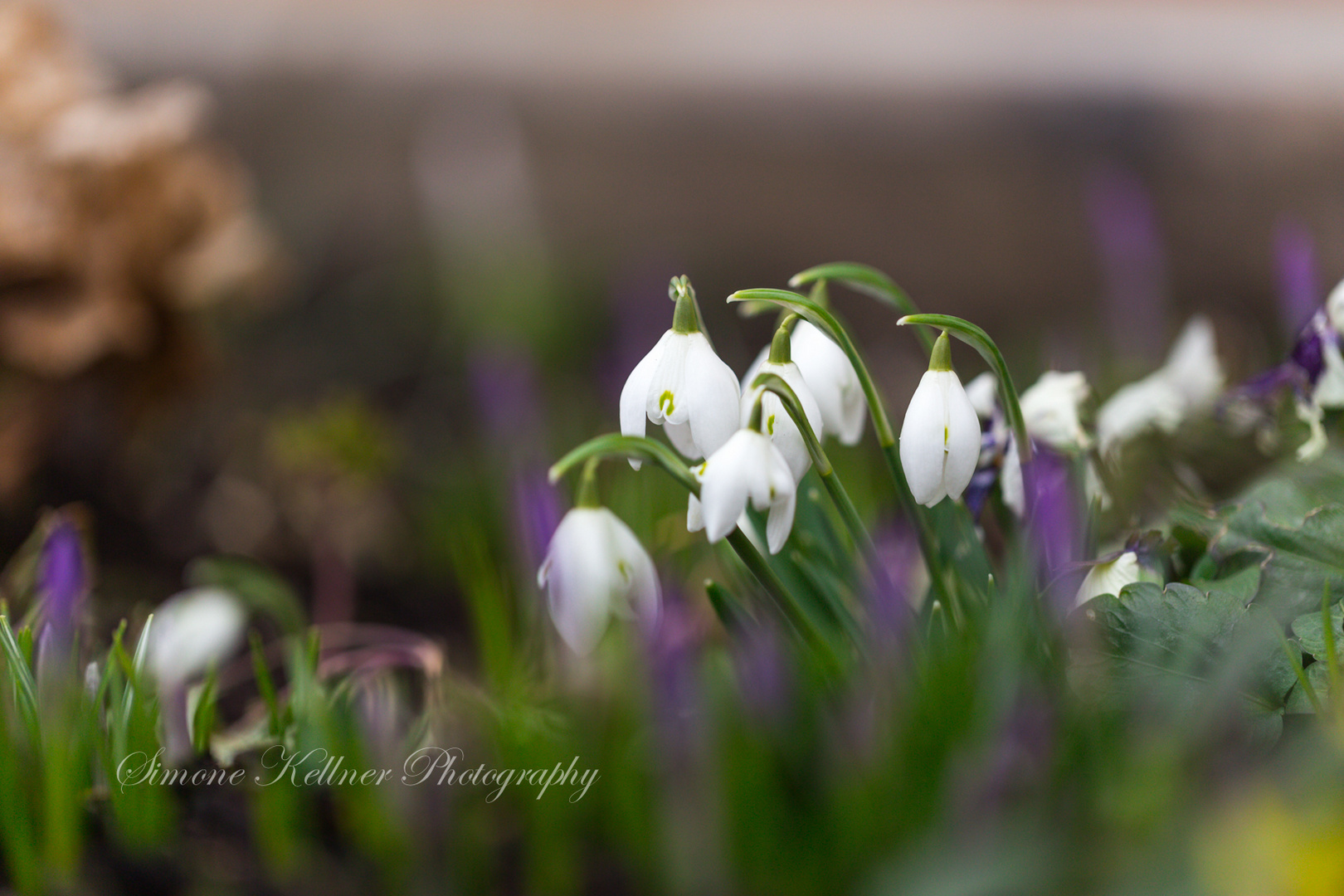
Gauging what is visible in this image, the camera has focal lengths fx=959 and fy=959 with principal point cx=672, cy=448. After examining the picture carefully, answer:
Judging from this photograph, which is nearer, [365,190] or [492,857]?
[492,857]

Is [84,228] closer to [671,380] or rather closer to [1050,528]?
[671,380]

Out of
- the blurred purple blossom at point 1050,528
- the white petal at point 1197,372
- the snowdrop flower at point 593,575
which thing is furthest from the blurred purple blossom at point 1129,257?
the snowdrop flower at point 593,575

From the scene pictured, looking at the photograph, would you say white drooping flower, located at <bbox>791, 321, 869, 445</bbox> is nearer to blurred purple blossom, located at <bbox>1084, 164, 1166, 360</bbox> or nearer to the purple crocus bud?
the purple crocus bud

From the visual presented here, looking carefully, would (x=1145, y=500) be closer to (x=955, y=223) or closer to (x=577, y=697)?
(x=577, y=697)

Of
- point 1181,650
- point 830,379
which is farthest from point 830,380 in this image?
point 1181,650

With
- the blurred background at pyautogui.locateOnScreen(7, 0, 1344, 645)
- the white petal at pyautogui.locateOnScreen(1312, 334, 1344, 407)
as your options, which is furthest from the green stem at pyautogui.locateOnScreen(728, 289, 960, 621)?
the blurred background at pyautogui.locateOnScreen(7, 0, 1344, 645)

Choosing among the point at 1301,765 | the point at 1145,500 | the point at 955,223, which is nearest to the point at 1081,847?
the point at 1301,765
